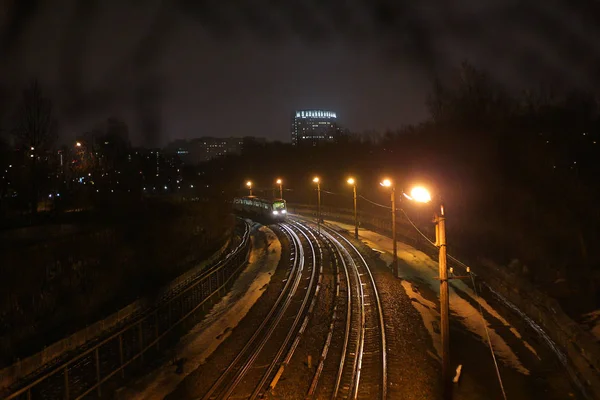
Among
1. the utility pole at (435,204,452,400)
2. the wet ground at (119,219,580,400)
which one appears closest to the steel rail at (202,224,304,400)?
the wet ground at (119,219,580,400)

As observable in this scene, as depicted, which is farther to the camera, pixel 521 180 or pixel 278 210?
pixel 278 210

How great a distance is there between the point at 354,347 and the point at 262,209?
1591 inches

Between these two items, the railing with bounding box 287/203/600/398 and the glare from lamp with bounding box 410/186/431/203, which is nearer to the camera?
the glare from lamp with bounding box 410/186/431/203

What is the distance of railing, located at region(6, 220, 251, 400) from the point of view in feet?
33.2

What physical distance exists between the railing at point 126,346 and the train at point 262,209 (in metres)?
28.8

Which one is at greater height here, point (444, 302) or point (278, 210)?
point (444, 302)

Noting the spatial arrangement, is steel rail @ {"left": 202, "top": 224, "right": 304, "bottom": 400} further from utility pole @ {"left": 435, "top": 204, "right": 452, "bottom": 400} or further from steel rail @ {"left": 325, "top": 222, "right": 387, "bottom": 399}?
utility pole @ {"left": 435, "top": 204, "right": 452, "bottom": 400}

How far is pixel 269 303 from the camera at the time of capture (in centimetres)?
1892

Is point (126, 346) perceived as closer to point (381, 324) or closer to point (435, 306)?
point (381, 324)

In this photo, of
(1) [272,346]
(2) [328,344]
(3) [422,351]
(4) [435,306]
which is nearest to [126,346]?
(1) [272,346]

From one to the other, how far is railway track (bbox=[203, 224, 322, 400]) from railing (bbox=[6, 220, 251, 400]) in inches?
91.0

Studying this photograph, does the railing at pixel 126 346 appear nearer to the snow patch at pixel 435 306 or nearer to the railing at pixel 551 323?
the snow patch at pixel 435 306

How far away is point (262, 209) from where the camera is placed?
53.8 m

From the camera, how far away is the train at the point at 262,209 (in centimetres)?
5103
